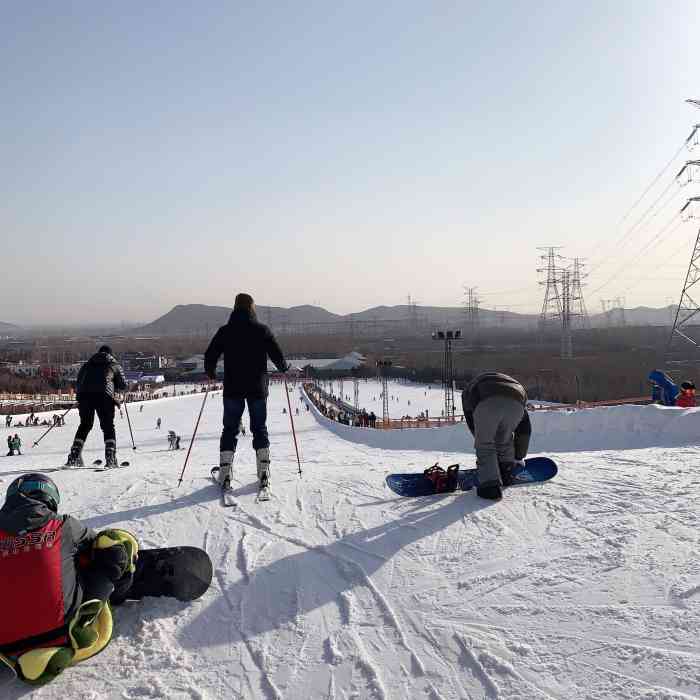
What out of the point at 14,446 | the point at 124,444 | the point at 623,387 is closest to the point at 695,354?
the point at 623,387

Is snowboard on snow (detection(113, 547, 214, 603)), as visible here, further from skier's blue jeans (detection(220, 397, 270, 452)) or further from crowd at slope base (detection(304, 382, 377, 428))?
crowd at slope base (detection(304, 382, 377, 428))

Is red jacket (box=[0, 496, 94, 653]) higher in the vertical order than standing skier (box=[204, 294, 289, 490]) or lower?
lower

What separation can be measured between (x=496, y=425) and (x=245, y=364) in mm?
2274

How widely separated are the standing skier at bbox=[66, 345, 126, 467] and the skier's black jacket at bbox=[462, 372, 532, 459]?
510 cm

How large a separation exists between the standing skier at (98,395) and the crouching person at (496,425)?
512 centimetres

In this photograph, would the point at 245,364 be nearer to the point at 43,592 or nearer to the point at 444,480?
the point at 444,480

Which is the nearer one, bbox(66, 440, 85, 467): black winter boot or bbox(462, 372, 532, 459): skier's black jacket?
bbox(462, 372, 532, 459): skier's black jacket

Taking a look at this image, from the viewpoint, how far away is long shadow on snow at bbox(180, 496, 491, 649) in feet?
8.80

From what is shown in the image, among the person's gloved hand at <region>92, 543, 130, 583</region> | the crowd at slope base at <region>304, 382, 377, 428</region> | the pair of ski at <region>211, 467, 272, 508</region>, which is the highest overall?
the person's gloved hand at <region>92, 543, 130, 583</region>

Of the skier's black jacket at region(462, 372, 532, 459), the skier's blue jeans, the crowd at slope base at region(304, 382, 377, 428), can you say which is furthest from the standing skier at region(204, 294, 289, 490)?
the crowd at slope base at region(304, 382, 377, 428)

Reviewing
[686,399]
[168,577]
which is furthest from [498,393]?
[686,399]

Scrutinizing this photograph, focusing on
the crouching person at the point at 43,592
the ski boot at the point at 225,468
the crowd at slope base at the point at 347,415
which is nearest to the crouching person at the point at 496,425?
the ski boot at the point at 225,468

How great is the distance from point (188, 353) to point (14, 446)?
4821 inches

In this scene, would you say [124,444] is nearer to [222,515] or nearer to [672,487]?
[222,515]
